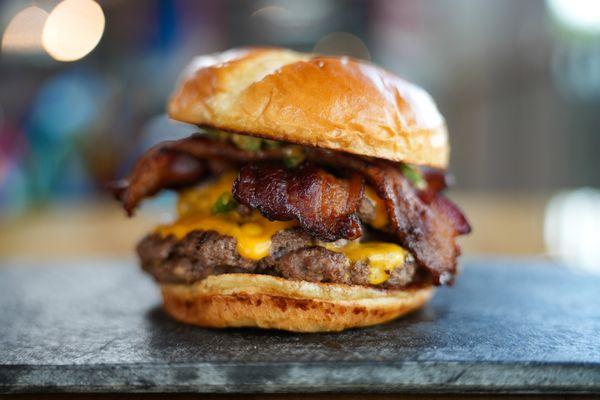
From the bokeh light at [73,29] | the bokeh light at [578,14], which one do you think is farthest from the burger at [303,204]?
the bokeh light at [73,29]

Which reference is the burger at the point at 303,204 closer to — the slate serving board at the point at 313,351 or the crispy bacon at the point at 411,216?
the crispy bacon at the point at 411,216

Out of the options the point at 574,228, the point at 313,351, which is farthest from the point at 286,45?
the point at 313,351

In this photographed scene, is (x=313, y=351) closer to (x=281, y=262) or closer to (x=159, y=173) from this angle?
(x=281, y=262)

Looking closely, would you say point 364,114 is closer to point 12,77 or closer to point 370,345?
point 370,345

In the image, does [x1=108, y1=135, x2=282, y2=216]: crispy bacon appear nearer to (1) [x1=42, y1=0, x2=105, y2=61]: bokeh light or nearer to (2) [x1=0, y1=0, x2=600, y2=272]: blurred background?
(2) [x1=0, y1=0, x2=600, y2=272]: blurred background

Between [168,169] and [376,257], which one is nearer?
[376,257]

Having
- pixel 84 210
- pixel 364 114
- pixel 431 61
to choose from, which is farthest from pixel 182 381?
pixel 431 61

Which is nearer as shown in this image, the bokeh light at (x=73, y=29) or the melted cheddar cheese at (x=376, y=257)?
the melted cheddar cheese at (x=376, y=257)
